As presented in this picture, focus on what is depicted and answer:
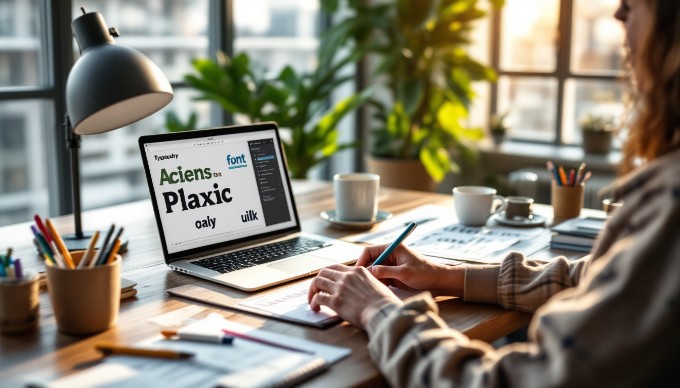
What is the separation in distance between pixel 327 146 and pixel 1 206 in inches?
61.6

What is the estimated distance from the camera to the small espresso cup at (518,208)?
1.88m

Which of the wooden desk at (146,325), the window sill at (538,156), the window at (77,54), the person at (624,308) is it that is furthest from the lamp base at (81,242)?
the window sill at (538,156)

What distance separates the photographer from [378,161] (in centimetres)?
414

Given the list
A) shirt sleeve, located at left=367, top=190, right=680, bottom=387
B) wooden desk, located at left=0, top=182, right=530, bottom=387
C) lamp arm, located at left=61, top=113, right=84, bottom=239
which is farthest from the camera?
lamp arm, located at left=61, top=113, right=84, bottom=239

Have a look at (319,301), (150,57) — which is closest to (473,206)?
(319,301)

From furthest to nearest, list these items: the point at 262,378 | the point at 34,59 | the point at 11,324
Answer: the point at 34,59 → the point at 11,324 → the point at 262,378

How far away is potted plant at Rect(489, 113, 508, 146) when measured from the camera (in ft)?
14.3

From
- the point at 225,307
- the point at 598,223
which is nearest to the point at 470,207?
the point at 598,223

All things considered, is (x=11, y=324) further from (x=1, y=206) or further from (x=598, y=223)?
(x=1, y=206)

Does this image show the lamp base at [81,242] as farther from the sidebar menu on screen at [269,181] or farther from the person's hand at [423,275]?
the person's hand at [423,275]

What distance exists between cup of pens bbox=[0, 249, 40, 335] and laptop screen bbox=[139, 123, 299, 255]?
13.6 inches

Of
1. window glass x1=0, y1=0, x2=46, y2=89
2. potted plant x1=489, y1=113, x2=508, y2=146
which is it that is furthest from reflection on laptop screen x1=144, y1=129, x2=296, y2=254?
potted plant x1=489, y1=113, x2=508, y2=146

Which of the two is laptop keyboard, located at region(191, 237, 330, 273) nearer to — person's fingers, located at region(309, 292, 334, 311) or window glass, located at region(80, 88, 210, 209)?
person's fingers, located at region(309, 292, 334, 311)

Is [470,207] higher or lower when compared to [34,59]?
lower
